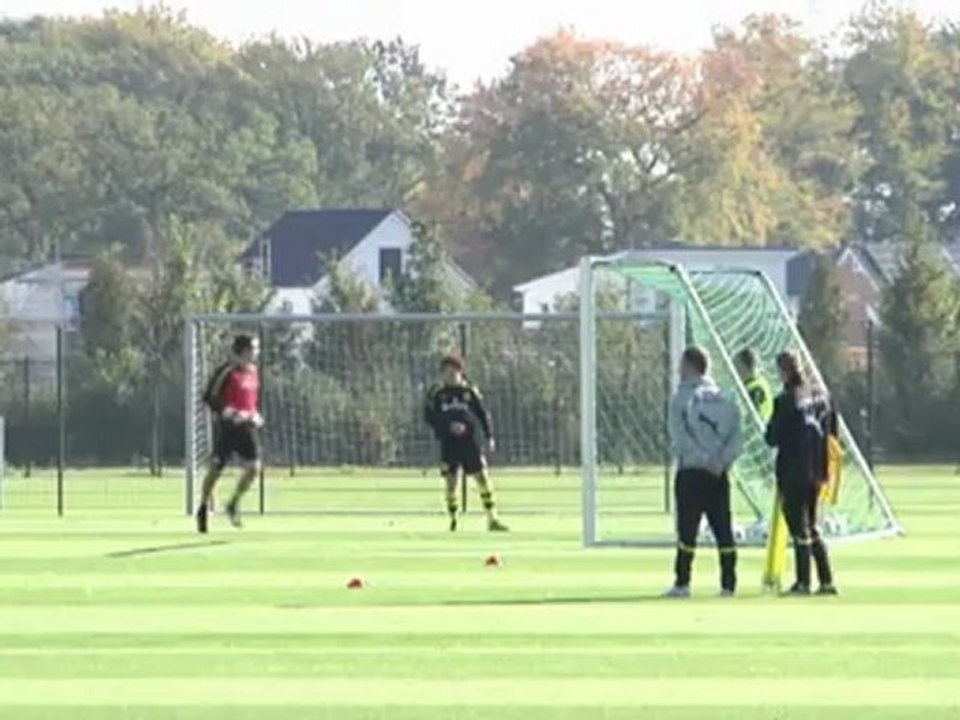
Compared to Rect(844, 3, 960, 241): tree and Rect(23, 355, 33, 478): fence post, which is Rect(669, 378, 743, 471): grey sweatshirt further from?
Rect(844, 3, 960, 241): tree

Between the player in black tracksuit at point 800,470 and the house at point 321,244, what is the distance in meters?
83.5

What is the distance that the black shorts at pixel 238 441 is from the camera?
34.6 meters

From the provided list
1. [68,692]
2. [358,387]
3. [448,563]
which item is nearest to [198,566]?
[448,563]

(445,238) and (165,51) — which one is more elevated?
(165,51)

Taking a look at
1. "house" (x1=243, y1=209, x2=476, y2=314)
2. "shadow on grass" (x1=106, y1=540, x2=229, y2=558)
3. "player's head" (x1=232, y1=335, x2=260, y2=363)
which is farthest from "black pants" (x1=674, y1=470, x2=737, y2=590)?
"house" (x1=243, y1=209, x2=476, y2=314)

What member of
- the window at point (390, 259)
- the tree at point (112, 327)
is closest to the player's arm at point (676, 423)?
the tree at point (112, 327)

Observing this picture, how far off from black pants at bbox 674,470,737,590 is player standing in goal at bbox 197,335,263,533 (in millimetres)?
9916

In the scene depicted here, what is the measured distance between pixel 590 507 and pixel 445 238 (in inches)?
3029

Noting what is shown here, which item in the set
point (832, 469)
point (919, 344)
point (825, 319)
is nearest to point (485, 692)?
point (832, 469)

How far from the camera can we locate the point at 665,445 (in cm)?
4391

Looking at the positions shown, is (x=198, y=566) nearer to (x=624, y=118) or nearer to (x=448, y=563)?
(x=448, y=563)

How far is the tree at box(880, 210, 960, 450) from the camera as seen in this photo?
62.0 meters

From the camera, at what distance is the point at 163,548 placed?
31.8 metres

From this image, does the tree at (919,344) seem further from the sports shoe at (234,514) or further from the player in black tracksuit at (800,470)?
the player in black tracksuit at (800,470)
